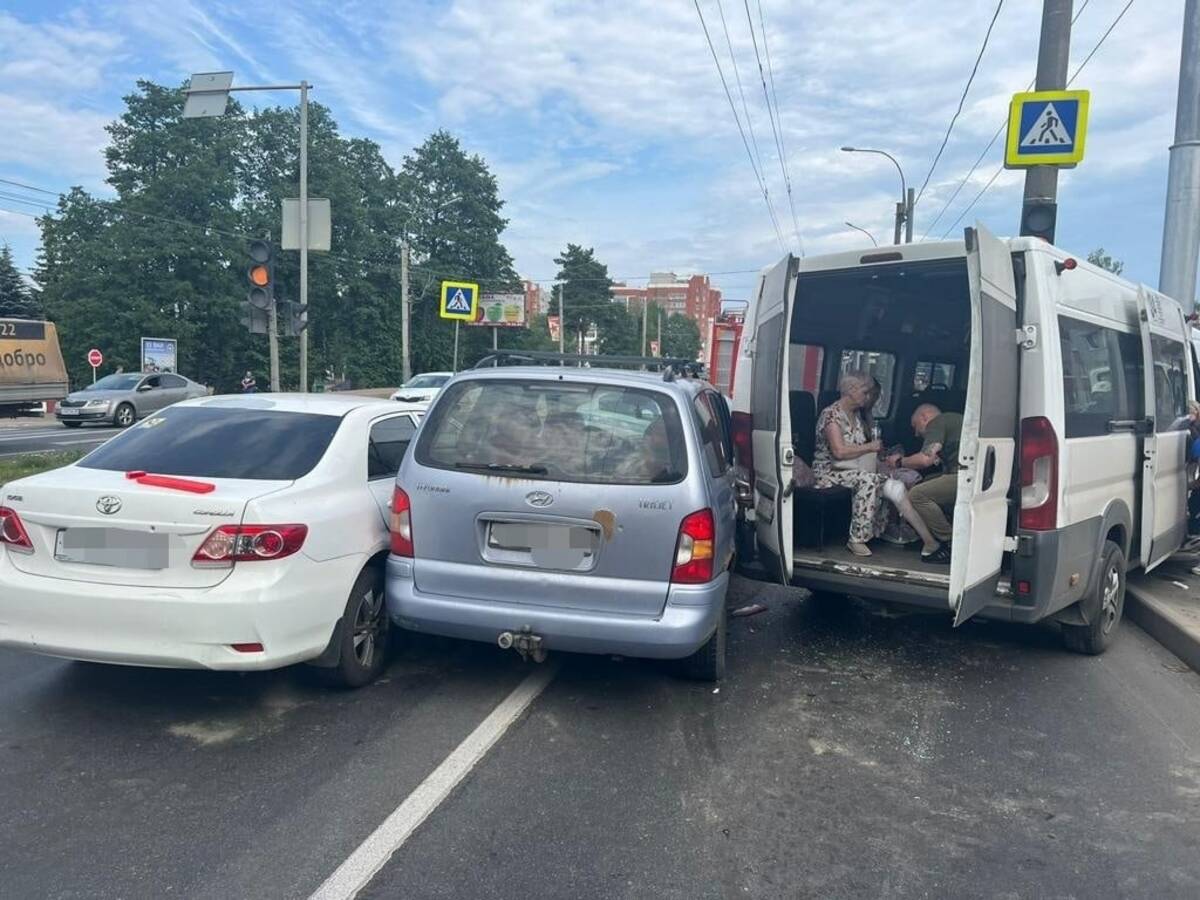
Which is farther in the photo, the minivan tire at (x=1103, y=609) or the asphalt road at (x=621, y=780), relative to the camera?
the minivan tire at (x=1103, y=609)

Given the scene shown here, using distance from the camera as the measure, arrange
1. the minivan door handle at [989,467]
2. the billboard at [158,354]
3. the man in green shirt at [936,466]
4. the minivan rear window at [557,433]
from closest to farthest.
A: 1. the minivan rear window at [557,433]
2. the minivan door handle at [989,467]
3. the man in green shirt at [936,466]
4. the billboard at [158,354]

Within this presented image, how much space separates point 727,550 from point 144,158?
49.3 meters

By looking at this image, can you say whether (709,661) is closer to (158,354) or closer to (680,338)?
(158,354)

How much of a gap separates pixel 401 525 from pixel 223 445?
1.03m

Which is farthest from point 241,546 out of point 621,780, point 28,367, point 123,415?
point 123,415

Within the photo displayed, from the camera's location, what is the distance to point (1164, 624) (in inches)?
251

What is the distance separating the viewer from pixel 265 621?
410 cm

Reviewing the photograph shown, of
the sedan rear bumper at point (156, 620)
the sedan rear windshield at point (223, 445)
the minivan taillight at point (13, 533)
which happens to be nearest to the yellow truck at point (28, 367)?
the sedan rear windshield at point (223, 445)

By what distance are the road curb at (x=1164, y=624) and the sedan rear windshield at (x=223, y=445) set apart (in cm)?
551

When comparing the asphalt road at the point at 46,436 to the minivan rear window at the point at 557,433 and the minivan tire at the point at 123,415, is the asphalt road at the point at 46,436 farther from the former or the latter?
the minivan rear window at the point at 557,433

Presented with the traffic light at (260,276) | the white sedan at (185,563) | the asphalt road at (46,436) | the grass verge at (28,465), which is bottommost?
the asphalt road at (46,436)

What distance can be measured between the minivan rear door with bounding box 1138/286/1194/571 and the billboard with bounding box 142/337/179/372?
37.4 m

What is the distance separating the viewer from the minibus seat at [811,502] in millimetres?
6410

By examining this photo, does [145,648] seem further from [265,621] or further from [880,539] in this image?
[880,539]
